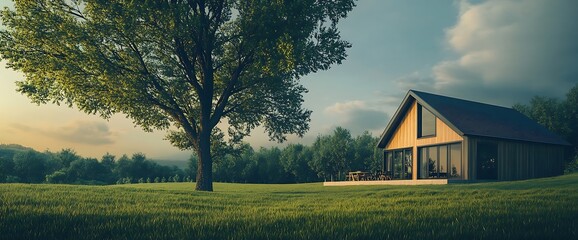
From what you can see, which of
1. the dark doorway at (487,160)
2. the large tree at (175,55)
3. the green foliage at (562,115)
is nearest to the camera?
the large tree at (175,55)

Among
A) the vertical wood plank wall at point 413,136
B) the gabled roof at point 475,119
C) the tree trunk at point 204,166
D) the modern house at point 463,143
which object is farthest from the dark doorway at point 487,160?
the tree trunk at point 204,166

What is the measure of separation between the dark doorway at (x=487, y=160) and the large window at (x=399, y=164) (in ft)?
19.5

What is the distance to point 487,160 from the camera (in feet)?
111

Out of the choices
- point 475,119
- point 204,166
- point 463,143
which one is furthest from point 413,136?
point 204,166

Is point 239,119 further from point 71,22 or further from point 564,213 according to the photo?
point 564,213

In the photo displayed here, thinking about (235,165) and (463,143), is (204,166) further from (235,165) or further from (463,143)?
(235,165)

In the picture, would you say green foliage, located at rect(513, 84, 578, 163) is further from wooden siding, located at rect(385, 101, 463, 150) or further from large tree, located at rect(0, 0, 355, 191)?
large tree, located at rect(0, 0, 355, 191)

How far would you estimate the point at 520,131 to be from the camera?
3634 cm

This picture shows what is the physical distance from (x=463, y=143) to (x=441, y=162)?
3.01 m

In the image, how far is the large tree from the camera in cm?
2306

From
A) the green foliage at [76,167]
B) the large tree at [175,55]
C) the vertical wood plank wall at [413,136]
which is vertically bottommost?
the green foliage at [76,167]

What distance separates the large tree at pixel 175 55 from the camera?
75.7 feet

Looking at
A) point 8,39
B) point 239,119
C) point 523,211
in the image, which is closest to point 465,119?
point 239,119

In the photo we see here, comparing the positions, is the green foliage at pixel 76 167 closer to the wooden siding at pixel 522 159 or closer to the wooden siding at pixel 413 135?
the wooden siding at pixel 413 135
